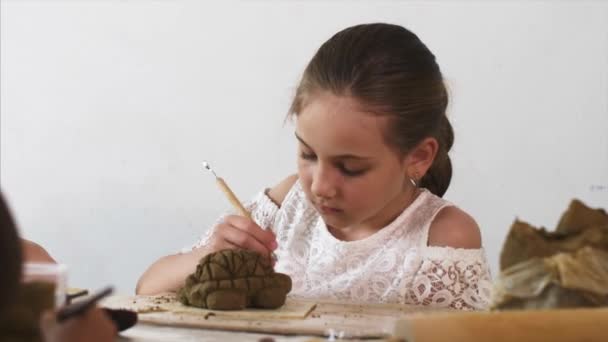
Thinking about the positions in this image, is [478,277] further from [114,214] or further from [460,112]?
[114,214]

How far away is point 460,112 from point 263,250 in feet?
3.48

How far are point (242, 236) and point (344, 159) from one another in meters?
0.19

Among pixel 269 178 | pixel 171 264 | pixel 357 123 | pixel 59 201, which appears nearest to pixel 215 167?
pixel 269 178

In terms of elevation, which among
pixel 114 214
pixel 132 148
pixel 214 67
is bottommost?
pixel 114 214

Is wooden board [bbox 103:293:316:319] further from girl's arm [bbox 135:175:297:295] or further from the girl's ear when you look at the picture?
the girl's ear

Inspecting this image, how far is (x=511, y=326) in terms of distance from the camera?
76cm

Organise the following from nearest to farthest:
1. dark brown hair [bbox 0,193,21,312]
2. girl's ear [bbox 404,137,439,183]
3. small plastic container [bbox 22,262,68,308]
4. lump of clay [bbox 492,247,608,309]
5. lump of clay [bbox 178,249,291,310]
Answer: dark brown hair [bbox 0,193,21,312]
small plastic container [bbox 22,262,68,308]
lump of clay [bbox 492,247,608,309]
lump of clay [bbox 178,249,291,310]
girl's ear [bbox 404,137,439,183]

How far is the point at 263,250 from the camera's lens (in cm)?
131

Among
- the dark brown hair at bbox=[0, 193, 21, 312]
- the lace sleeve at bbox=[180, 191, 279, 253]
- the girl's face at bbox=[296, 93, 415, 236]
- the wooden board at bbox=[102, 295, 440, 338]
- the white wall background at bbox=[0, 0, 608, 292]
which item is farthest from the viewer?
the white wall background at bbox=[0, 0, 608, 292]

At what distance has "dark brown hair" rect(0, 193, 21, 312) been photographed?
20.3 inches

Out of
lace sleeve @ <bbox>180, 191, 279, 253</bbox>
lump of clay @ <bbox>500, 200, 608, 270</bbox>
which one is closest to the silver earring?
lace sleeve @ <bbox>180, 191, 279, 253</bbox>

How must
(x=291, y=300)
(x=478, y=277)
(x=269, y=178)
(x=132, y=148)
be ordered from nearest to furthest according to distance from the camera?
(x=291, y=300) < (x=478, y=277) < (x=269, y=178) < (x=132, y=148)

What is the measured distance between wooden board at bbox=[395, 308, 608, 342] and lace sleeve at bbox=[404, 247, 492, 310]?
21.8 inches

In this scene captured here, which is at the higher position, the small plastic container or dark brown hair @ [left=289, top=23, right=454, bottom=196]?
dark brown hair @ [left=289, top=23, right=454, bottom=196]
